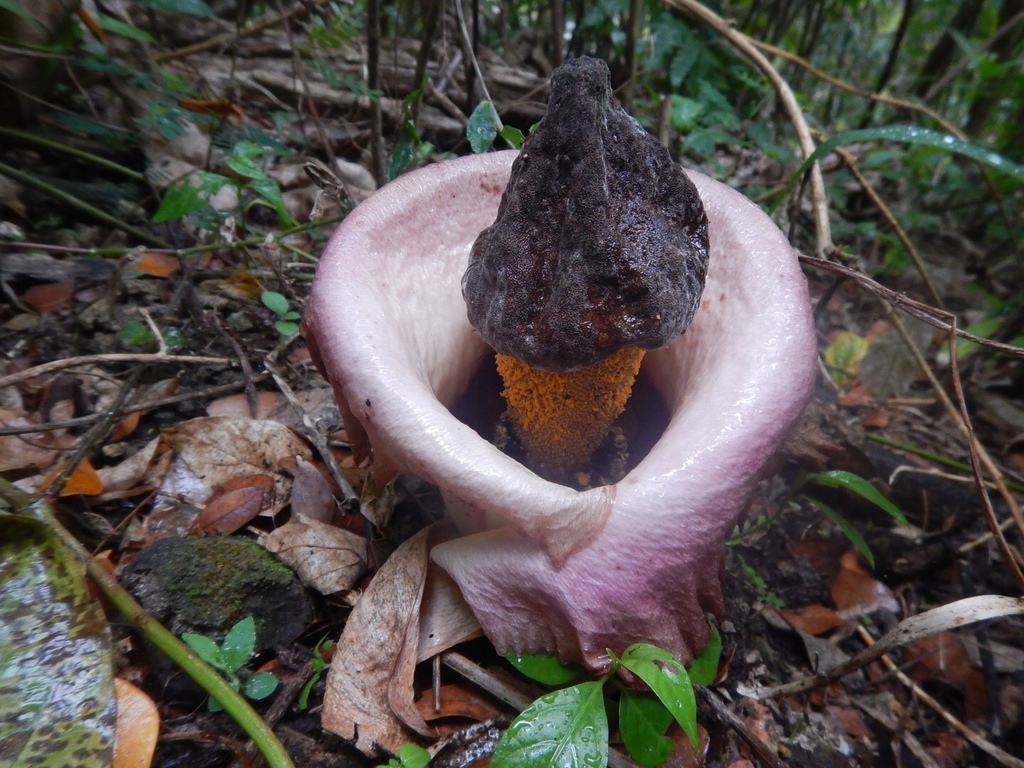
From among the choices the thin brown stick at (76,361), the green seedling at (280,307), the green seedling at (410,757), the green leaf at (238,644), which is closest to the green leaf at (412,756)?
the green seedling at (410,757)

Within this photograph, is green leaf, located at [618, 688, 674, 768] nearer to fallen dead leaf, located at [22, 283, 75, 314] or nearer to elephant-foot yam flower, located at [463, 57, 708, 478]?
elephant-foot yam flower, located at [463, 57, 708, 478]

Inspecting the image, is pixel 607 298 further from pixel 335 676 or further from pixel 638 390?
pixel 335 676

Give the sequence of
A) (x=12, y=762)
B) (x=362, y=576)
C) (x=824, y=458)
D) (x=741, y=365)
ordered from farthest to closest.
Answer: (x=824, y=458) → (x=362, y=576) → (x=741, y=365) → (x=12, y=762)

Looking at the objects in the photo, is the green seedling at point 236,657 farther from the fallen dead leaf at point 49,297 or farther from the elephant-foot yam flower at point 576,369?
the fallen dead leaf at point 49,297

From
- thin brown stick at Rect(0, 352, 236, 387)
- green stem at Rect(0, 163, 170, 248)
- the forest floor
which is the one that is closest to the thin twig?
the forest floor

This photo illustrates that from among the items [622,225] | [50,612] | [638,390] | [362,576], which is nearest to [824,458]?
[638,390]

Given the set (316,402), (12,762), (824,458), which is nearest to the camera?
(12,762)
